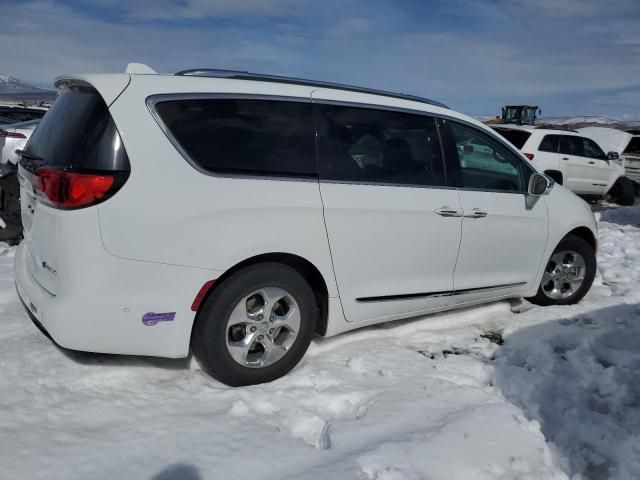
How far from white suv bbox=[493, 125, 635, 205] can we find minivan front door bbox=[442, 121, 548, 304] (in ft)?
23.5

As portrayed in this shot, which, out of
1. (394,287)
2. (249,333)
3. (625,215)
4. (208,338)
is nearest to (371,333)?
(394,287)

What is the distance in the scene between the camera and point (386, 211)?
3.37 meters

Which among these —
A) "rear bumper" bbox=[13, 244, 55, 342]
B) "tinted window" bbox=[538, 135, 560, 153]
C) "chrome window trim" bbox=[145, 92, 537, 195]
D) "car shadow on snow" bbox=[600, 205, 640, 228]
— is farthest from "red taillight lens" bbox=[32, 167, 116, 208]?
"tinted window" bbox=[538, 135, 560, 153]

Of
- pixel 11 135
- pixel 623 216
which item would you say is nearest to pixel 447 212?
→ pixel 11 135

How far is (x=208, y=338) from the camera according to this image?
2.86 metres

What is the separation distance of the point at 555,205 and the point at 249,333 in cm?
300

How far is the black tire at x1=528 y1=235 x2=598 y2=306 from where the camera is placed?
187 inches

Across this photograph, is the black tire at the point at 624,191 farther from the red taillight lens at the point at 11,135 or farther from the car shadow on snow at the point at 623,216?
the red taillight lens at the point at 11,135

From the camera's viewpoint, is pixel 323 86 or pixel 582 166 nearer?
pixel 323 86

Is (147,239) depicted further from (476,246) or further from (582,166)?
(582,166)

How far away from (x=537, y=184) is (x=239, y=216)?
2.63m

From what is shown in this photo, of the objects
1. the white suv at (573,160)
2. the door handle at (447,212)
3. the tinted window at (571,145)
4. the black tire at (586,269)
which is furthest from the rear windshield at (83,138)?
the tinted window at (571,145)

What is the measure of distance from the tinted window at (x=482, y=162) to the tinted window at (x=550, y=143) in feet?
24.7

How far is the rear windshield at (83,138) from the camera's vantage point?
2.58m
